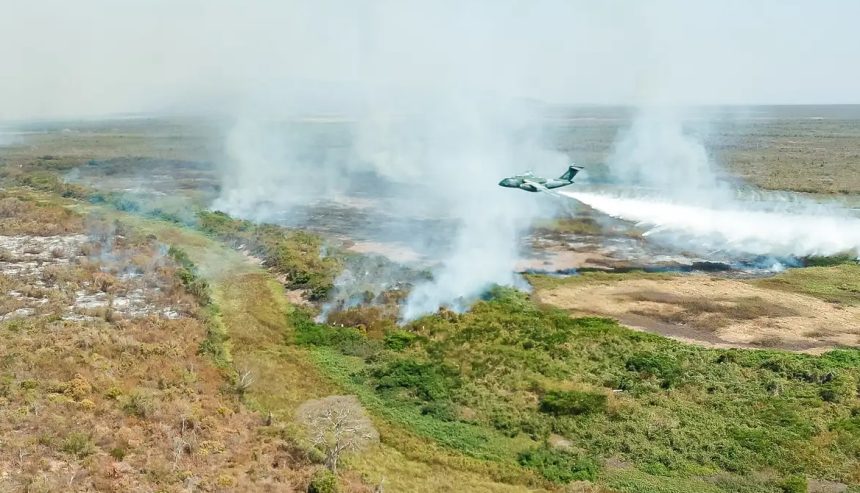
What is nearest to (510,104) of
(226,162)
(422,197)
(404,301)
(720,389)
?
(422,197)

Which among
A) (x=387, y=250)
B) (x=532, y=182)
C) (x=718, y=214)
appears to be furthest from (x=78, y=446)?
(x=718, y=214)

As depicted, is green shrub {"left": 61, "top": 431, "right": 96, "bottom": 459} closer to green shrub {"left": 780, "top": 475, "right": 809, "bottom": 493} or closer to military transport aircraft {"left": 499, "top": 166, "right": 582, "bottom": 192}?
green shrub {"left": 780, "top": 475, "right": 809, "bottom": 493}

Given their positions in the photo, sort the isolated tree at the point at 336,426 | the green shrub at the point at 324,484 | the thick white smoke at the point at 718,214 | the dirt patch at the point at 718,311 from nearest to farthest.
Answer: the green shrub at the point at 324,484 → the isolated tree at the point at 336,426 → the dirt patch at the point at 718,311 → the thick white smoke at the point at 718,214

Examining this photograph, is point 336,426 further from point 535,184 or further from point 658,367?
point 535,184

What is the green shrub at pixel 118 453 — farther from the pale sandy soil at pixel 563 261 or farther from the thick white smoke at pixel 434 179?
the pale sandy soil at pixel 563 261

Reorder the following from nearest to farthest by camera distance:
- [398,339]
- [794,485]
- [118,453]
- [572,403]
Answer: [118,453] → [794,485] → [572,403] → [398,339]

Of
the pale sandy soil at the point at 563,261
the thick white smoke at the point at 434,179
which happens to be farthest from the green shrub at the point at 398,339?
the pale sandy soil at the point at 563,261

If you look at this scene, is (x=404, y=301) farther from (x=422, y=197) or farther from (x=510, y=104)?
(x=510, y=104)
